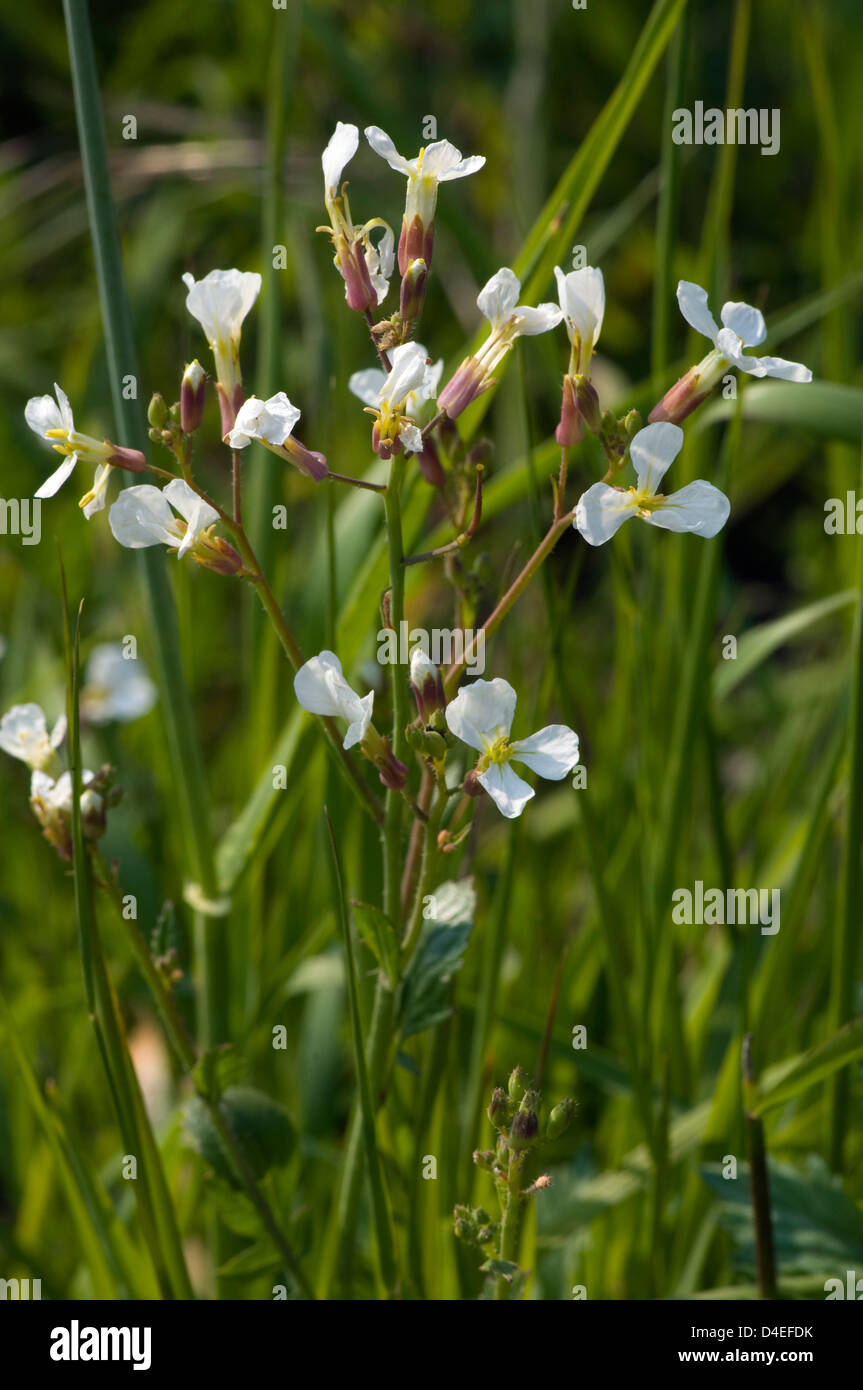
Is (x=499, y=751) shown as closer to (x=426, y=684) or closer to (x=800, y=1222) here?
(x=426, y=684)

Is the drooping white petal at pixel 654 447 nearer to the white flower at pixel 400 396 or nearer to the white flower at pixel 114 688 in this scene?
the white flower at pixel 400 396

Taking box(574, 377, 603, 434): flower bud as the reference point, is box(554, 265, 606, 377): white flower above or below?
above

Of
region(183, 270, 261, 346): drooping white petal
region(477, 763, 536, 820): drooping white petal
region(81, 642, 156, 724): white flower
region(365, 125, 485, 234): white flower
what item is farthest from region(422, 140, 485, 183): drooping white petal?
region(81, 642, 156, 724): white flower

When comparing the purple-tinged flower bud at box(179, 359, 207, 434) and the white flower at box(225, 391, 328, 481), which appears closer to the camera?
the white flower at box(225, 391, 328, 481)

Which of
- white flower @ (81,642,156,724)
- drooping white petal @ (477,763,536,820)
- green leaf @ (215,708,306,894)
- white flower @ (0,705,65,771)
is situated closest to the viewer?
drooping white petal @ (477,763,536,820)

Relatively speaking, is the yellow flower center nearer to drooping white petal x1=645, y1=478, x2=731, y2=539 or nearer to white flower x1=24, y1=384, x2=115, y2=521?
drooping white petal x1=645, y1=478, x2=731, y2=539
